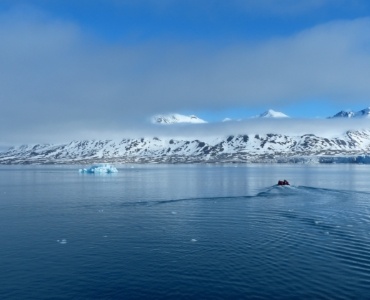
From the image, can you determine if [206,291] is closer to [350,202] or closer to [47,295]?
[47,295]

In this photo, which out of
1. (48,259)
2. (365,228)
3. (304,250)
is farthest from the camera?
(365,228)

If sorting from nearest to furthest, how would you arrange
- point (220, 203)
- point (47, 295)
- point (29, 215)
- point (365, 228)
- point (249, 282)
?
point (47, 295)
point (249, 282)
point (365, 228)
point (29, 215)
point (220, 203)

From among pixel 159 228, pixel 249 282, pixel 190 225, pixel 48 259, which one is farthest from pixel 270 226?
pixel 48 259

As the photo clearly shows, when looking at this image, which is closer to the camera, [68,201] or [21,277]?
[21,277]

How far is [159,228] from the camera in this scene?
1307 inches

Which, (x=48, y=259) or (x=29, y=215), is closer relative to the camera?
(x=48, y=259)

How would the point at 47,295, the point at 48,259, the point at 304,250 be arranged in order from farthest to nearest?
the point at 304,250, the point at 48,259, the point at 47,295

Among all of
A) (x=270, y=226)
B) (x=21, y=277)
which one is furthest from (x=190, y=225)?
(x=21, y=277)

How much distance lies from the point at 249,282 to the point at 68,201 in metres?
36.4

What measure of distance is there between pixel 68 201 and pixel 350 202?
3542 centimetres

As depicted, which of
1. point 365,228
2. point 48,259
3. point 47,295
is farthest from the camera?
point 365,228

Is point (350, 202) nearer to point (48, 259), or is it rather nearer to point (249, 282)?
point (249, 282)

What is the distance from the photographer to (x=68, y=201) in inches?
2036

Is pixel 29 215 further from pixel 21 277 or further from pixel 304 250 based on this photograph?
pixel 304 250
